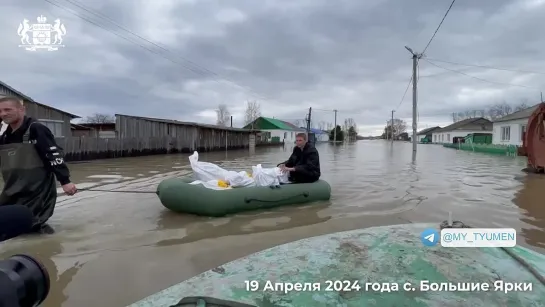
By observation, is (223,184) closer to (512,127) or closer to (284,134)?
(512,127)

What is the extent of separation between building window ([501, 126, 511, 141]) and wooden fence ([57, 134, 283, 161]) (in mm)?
24819

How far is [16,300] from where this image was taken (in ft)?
3.14

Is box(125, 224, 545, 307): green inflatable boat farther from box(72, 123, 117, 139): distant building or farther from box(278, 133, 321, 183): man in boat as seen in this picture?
box(72, 123, 117, 139): distant building

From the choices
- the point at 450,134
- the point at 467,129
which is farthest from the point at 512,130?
the point at 450,134

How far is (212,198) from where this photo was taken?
18.7 feet

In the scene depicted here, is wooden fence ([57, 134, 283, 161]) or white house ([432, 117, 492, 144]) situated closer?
wooden fence ([57, 134, 283, 161])

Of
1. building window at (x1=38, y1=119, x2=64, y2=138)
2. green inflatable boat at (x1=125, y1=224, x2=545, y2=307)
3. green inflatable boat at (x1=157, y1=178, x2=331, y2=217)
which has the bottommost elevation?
green inflatable boat at (x1=157, y1=178, x2=331, y2=217)

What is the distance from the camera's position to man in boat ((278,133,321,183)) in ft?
22.7

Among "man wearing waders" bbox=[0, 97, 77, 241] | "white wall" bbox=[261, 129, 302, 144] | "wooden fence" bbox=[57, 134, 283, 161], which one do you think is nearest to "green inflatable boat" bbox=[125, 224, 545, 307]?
"man wearing waders" bbox=[0, 97, 77, 241]

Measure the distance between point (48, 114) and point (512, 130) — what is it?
32.5 m

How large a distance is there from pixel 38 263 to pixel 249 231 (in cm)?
419

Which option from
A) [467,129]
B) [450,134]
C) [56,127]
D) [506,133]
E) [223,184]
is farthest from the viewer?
[450,134]

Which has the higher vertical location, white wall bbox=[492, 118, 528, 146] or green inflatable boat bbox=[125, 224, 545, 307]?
→ white wall bbox=[492, 118, 528, 146]

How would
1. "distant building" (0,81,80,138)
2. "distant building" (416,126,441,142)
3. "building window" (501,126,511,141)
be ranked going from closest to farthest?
"distant building" (0,81,80,138) → "building window" (501,126,511,141) → "distant building" (416,126,441,142)
